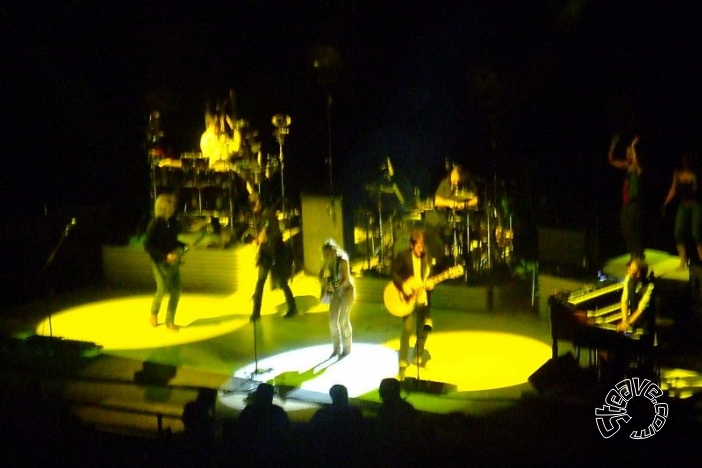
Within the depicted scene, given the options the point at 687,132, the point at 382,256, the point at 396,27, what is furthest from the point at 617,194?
the point at 396,27

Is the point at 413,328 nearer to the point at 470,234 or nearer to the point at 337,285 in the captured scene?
the point at 337,285

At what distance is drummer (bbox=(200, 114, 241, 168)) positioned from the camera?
51.8 feet

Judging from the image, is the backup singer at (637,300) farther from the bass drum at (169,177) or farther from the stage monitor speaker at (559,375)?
the bass drum at (169,177)

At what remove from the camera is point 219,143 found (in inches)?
622

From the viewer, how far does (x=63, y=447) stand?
7484 mm

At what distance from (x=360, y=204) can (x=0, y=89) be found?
7.13 metres

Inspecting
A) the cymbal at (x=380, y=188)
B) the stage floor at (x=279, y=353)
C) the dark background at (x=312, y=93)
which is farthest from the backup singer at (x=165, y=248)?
the dark background at (x=312, y=93)

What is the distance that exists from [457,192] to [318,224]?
2.66 metres

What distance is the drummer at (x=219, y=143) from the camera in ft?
51.8

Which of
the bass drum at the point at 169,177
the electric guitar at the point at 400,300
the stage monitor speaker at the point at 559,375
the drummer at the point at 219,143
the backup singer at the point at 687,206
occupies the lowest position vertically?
the stage monitor speaker at the point at 559,375

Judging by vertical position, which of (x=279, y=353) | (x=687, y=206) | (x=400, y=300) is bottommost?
(x=279, y=353)

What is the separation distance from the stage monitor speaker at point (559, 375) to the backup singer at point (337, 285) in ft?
8.57

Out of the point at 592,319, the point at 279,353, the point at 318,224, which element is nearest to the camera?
the point at 592,319

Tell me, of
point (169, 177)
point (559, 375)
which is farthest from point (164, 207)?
point (559, 375)
